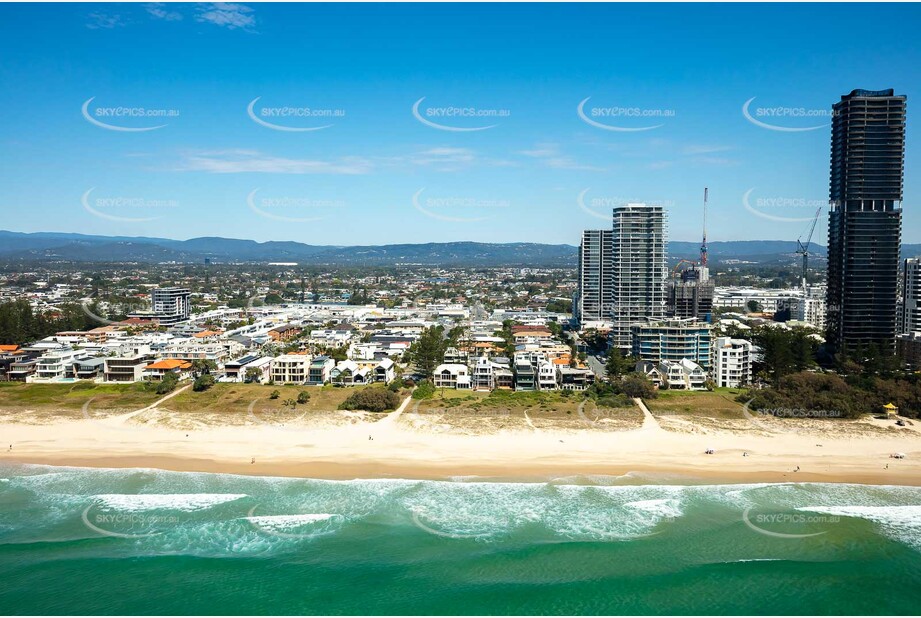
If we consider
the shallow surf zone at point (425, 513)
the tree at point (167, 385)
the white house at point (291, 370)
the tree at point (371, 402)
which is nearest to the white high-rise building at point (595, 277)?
the white house at point (291, 370)

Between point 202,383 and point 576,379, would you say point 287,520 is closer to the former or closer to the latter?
point 202,383

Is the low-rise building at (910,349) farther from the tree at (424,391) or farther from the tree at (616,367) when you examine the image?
the tree at (424,391)

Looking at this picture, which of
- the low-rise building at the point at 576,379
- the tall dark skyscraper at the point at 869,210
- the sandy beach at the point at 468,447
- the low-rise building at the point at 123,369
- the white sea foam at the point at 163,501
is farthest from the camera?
the tall dark skyscraper at the point at 869,210

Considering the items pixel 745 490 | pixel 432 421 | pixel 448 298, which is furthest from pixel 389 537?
pixel 448 298

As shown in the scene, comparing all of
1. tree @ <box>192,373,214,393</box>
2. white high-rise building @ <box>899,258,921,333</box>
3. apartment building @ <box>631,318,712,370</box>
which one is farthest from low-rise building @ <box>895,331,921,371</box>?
tree @ <box>192,373,214,393</box>

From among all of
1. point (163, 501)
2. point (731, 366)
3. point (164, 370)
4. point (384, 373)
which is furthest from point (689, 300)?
point (163, 501)

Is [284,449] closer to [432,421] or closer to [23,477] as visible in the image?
[432,421]
